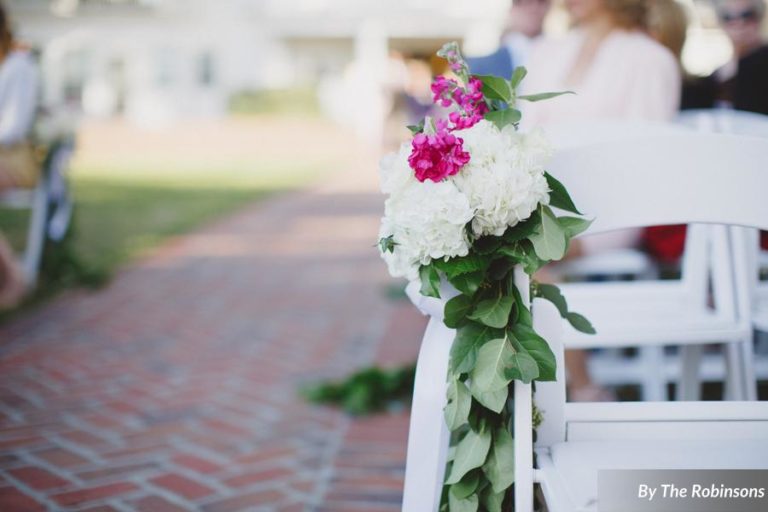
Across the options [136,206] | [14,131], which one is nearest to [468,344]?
[14,131]

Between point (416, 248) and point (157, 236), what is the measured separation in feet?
23.2

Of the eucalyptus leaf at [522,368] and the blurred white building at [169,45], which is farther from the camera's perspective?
the blurred white building at [169,45]

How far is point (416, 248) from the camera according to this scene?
167cm

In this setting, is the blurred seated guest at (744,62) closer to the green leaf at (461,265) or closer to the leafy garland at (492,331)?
the leafy garland at (492,331)

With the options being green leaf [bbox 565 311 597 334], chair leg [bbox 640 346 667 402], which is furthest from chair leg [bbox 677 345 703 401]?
green leaf [bbox 565 311 597 334]

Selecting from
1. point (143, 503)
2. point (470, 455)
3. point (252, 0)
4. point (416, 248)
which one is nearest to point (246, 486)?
Result: point (143, 503)

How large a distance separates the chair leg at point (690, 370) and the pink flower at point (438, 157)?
1599 millimetres

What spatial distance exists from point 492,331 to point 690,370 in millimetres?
1417

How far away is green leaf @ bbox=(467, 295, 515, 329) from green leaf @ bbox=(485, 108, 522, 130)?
0.38 m

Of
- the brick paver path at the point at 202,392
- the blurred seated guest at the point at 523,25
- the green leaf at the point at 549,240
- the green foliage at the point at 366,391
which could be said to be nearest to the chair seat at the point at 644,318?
the green leaf at the point at 549,240

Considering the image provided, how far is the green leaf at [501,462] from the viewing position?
174 centimetres

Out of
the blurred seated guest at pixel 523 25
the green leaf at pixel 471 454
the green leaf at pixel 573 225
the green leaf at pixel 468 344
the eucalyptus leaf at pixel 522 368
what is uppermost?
the blurred seated guest at pixel 523 25

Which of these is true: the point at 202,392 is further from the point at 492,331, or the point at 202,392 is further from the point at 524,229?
the point at 524,229

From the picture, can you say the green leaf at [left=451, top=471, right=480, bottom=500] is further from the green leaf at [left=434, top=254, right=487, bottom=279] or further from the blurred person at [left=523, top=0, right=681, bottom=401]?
the blurred person at [left=523, top=0, right=681, bottom=401]
